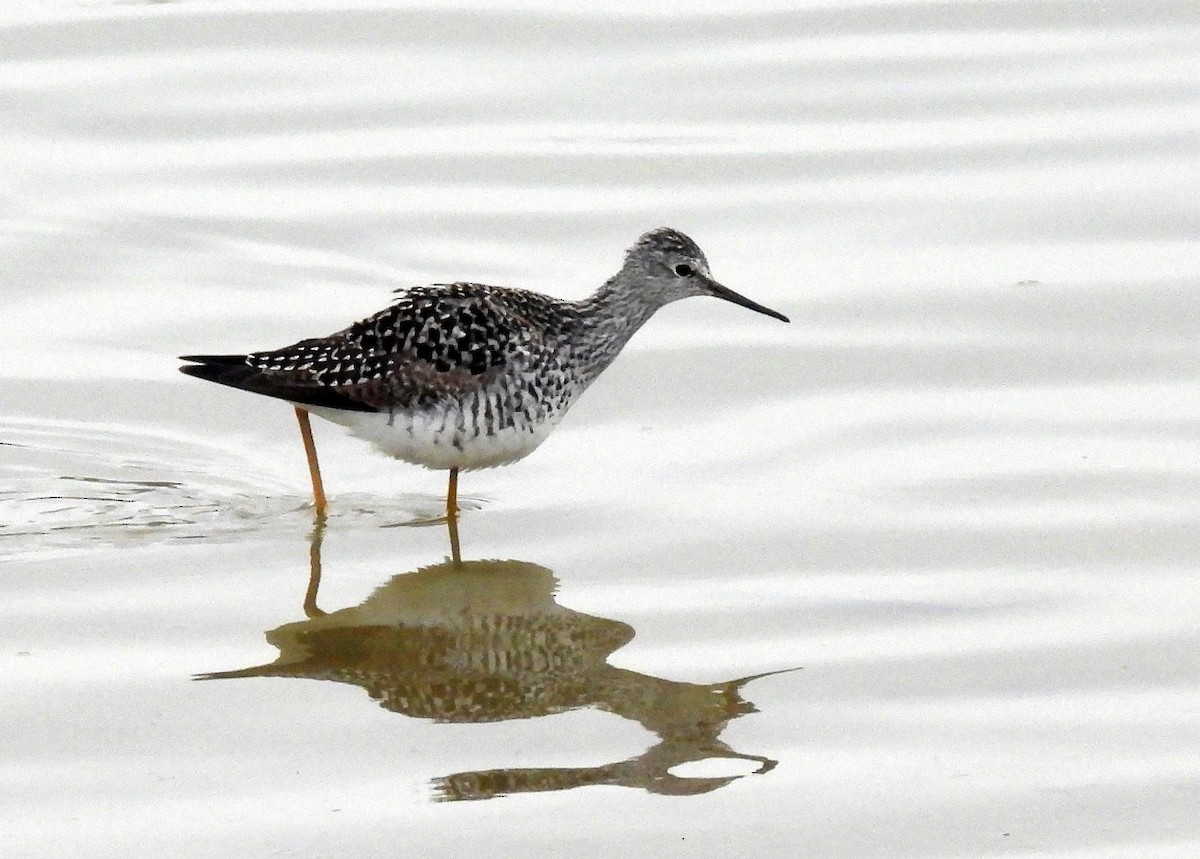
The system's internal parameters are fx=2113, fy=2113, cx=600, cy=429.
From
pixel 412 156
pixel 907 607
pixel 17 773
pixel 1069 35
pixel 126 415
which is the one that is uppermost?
pixel 1069 35

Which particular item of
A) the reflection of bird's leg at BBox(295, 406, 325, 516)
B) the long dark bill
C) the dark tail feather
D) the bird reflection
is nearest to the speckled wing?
the dark tail feather

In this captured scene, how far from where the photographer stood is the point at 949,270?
10.9 meters

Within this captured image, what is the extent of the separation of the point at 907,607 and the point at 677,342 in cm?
319

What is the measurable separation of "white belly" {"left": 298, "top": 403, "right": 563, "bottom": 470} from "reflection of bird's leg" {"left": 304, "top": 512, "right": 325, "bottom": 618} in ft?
1.35

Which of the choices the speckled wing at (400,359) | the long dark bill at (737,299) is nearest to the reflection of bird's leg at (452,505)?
the speckled wing at (400,359)

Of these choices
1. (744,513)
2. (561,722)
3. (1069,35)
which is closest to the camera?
(561,722)

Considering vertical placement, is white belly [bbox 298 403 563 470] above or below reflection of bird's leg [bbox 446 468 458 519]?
above

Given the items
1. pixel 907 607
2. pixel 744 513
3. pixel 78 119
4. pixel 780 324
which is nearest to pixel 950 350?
pixel 780 324

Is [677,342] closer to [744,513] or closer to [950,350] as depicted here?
[950,350]

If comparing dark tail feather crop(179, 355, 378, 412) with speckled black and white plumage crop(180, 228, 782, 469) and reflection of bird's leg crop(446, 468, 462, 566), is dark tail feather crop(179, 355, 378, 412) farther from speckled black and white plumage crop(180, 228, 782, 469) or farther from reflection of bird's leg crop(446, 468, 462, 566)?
reflection of bird's leg crop(446, 468, 462, 566)

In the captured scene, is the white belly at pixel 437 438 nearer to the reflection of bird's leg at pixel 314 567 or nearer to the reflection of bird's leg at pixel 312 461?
the reflection of bird's leg at pixel 312 461

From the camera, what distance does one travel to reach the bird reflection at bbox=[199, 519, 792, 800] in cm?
626

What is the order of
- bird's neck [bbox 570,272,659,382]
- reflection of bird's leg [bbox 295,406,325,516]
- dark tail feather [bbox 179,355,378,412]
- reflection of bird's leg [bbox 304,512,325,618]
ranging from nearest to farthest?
1. reflection of bird's leg [bbox 304,512,325,618]
2. dark tail feather [bbox 179,355,378,412]
3. reflection of bird's leg [bbox 295,406,325,516]
4. bird's neck [bbox 570,272,659,382]

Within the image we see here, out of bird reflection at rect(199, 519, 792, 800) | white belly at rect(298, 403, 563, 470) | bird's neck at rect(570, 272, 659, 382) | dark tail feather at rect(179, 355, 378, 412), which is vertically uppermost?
bird's neck at rect(570, 272, 659, 382)
